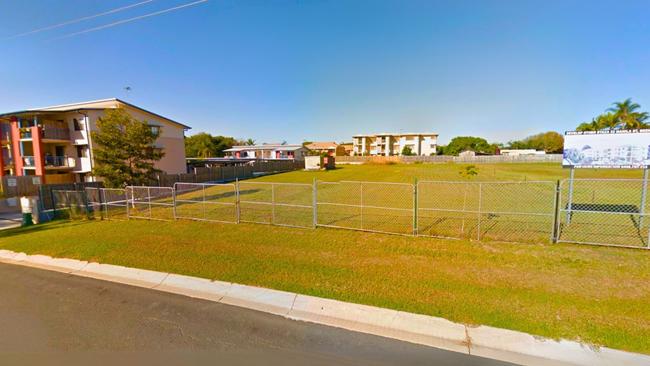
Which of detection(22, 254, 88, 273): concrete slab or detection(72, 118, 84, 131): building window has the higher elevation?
detection(72, 118, 84, 131): building window

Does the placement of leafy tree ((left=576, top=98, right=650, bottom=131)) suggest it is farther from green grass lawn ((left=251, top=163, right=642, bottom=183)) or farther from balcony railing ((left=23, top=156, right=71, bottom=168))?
balcony railing ((left=23, top=156, right=71, bottom=168))

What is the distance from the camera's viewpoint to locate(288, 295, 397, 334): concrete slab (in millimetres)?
3988

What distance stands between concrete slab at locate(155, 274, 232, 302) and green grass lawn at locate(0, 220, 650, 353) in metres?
0.29

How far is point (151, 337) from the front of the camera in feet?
12.4

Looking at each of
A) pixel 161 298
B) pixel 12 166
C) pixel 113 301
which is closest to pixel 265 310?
pixel 161 298

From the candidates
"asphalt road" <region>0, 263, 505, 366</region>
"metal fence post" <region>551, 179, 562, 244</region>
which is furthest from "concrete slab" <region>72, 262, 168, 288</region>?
"metal fence post" <region>551, 179, 562, 244</region>

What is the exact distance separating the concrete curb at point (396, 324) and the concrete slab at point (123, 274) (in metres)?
0.02

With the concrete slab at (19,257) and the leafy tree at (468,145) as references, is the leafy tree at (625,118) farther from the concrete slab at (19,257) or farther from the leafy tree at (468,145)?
the concrete slab at (19,257)

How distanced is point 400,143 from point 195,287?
300 ft

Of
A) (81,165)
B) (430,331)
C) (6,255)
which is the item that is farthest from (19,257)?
(81,165)

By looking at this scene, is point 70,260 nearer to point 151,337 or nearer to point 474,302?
point 151,337

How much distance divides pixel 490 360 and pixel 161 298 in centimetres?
513

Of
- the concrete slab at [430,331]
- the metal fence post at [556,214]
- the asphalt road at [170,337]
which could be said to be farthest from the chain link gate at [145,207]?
the metal fence post at [556,214]

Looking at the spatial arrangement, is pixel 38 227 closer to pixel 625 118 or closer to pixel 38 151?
pixel 38 151
